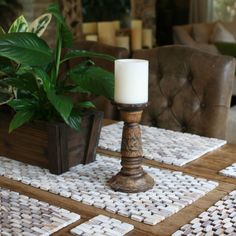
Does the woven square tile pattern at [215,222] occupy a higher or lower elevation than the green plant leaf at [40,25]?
lower

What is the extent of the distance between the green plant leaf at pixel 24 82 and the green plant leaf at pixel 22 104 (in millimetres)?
30

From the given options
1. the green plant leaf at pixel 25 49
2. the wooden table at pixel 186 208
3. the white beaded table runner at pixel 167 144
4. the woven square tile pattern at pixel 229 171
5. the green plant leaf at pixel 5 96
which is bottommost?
the wooden table at pixel 186 208

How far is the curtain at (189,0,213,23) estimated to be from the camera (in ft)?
22.7

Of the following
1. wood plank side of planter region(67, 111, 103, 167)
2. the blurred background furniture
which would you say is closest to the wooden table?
wood plank side of planter region(67, 111, 103, 167)

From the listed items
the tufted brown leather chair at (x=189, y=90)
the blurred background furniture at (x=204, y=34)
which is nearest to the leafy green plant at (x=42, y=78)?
the tufted brown leather chair at (x=189, y=90)

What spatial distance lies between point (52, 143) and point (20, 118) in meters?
0.11

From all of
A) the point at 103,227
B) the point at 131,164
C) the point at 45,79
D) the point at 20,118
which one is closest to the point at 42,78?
the point at 45,79

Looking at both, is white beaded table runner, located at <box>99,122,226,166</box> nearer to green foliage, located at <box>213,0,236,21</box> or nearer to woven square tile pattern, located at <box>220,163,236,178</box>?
woven square tile pattern, located at <box>220,163,236,178</box>

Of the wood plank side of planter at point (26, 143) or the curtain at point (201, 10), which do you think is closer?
the wood plank side of planter at point (26, 143)

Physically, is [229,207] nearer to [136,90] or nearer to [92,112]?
[136,90]

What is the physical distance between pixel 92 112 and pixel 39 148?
0.18m

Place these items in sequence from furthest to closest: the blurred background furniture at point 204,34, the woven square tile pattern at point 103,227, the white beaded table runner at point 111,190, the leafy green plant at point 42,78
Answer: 1. the blurred background furniture at point 204,34
2. the leafy green plant at point 42,78
3. the white beaded table runner at point 111,190
4. the woven square tile pattern at point 103,227

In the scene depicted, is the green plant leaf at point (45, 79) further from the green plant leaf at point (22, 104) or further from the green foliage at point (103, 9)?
the green foliage at point (103, 9)

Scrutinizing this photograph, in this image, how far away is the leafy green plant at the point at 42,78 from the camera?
3.84ft
